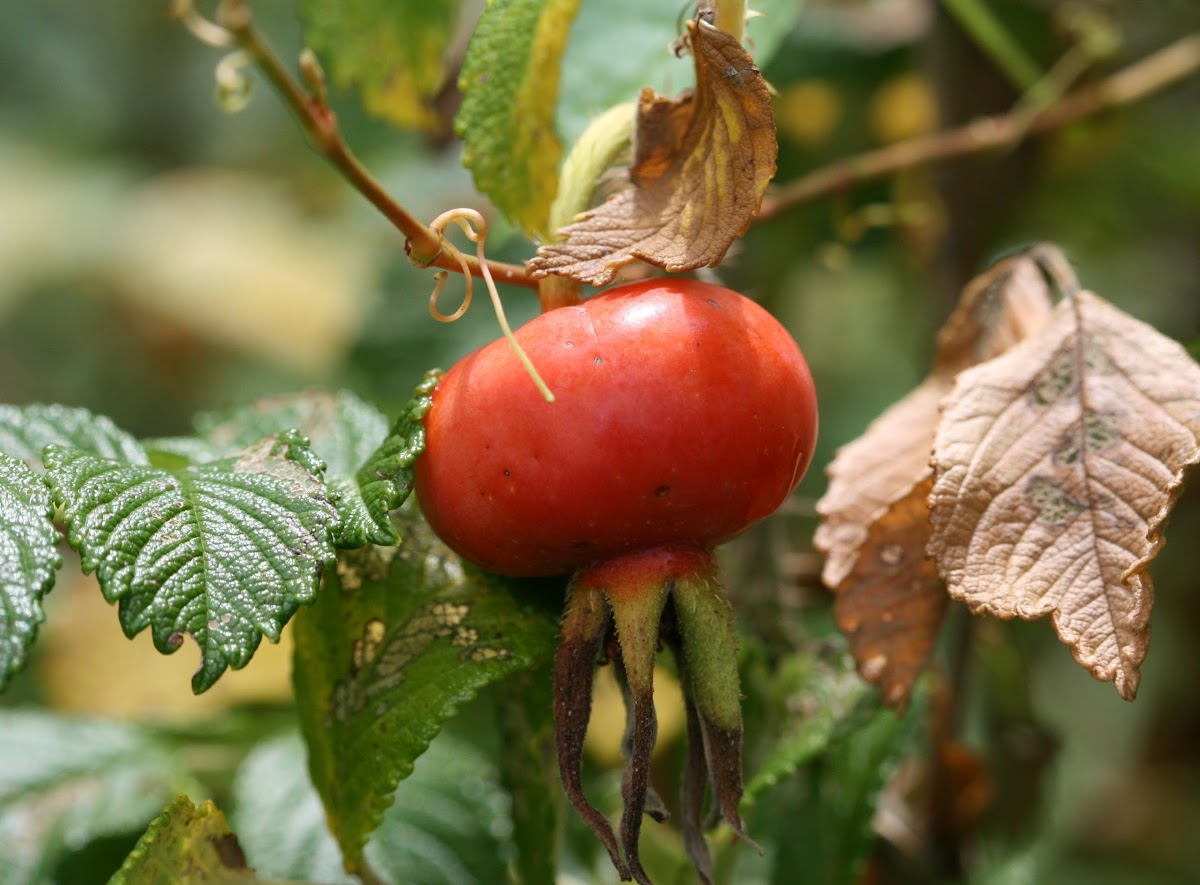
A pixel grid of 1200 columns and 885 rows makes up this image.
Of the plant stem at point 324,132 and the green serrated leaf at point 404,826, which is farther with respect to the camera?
the green serrated leaf at point 404,826

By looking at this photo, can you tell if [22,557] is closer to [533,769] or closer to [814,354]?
[533,769]

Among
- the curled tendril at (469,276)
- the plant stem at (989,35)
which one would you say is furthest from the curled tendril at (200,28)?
the plant stem at (989,35)

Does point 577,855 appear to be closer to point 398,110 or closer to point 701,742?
point 701,742

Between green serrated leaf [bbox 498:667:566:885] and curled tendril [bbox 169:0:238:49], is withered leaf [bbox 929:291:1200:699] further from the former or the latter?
curled tendril [bbox 169:0:238:49]

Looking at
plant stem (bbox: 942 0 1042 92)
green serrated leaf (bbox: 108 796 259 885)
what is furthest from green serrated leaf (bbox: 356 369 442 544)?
plant stem (bbox: 942 0 1042 92)

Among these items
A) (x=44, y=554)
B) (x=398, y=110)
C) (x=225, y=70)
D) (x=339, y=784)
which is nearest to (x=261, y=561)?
(x=44, y=554)

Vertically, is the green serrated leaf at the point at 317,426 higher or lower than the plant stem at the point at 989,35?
lower

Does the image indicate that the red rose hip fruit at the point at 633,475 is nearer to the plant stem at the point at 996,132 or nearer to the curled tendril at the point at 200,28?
the curled tendril at the point at 200,28
